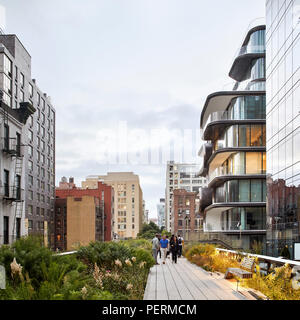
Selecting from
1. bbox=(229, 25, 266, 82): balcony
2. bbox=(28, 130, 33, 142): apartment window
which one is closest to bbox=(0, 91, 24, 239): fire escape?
bbox=(229, 25, 266, 82): balcony

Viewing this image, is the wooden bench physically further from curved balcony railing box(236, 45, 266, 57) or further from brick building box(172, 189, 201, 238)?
brick building box(172, 189, 201, 238)

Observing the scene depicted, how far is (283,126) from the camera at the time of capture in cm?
2212

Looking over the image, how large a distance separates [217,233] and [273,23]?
2130cm

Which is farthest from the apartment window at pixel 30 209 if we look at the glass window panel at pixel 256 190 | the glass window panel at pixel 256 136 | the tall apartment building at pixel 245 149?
the glass window panel at pixel 256 136

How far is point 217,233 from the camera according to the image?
38625 mm

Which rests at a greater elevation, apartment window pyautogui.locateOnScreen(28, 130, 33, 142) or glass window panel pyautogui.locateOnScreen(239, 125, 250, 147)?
apartment window pyautogui.locateOnScreen(28, 130, 33, 142)

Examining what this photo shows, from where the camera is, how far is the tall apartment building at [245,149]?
38781 mm

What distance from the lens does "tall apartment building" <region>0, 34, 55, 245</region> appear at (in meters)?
54.5

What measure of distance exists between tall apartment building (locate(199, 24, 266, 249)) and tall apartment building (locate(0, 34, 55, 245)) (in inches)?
1056

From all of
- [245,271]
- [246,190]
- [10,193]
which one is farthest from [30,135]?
[245,271]

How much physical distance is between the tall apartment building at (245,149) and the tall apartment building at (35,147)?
26.8m

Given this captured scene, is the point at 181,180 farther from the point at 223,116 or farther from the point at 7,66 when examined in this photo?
the point at 223,116
